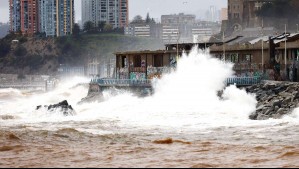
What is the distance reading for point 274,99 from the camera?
43.1 metres

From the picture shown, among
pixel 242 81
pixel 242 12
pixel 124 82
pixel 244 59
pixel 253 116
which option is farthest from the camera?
pixel 242 12

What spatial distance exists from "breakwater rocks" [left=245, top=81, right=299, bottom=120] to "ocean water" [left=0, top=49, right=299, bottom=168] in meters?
0.80

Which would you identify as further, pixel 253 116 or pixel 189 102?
pixel 189 102

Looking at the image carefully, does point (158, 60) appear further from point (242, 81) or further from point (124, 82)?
point (242, 81)

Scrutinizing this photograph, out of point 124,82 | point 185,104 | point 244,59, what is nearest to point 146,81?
point 124,82

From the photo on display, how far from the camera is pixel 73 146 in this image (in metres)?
27.9

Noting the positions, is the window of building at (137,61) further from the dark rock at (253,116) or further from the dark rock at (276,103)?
the dark rock at (253,116)

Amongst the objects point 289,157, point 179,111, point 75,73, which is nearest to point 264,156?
point 289,157

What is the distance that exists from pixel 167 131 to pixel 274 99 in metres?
10.5

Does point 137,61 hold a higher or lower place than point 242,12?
lower

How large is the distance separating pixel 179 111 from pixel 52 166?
24362 mm

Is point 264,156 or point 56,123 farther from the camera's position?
point 56,123

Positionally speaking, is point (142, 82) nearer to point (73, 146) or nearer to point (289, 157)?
point (73, 146)

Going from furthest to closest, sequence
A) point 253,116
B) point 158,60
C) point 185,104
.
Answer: point 158,60 < point 185,104 < point 253,116
